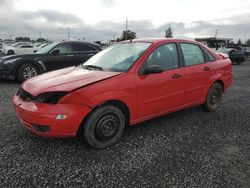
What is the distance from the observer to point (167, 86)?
159 inches

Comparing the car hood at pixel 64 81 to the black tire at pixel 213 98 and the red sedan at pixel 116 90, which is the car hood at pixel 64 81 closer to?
the red sedan at pixel 116 90

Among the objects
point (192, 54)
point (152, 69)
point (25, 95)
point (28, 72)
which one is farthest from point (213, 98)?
point (28, 72)

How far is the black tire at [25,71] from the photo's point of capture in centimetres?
818

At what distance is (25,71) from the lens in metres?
8.27

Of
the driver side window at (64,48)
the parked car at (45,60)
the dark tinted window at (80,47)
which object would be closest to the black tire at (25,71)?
the parked car at (45,60)

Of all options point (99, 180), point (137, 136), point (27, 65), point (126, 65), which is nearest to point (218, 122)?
point (137, 136)

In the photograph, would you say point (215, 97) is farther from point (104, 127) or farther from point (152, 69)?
point (104, 127)

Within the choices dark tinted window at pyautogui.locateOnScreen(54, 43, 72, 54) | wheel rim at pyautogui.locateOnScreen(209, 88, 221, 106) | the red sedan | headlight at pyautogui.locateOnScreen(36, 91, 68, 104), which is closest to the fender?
the red sedan

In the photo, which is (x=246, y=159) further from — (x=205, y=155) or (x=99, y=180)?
(x=99, y=180)

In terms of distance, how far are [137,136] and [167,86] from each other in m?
0.95

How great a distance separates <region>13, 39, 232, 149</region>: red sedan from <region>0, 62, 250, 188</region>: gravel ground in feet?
1.04

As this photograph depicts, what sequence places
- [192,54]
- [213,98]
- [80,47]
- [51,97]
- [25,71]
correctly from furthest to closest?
1. [80,47]
2. [25,71]
3. [213,98]
4. [192,54]
5. [51,97]

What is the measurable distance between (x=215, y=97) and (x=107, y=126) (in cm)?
290

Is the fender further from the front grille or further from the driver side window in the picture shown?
the driver side window
